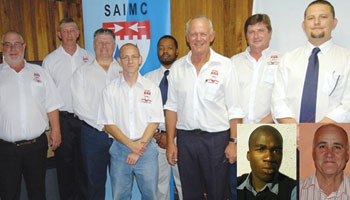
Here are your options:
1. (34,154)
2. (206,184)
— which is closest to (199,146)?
(206,184)

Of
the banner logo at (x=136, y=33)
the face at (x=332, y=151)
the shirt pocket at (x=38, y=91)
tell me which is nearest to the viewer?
the face at (x=332, y=151)

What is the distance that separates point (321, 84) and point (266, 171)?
742 millimetres

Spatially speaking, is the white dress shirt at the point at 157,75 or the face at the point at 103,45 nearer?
the face at the point at 103,45

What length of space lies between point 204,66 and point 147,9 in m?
1.22

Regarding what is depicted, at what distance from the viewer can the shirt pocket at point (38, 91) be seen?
2.82 metres

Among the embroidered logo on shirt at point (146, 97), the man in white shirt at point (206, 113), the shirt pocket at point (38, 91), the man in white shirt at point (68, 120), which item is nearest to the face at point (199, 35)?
the man in white shirt at point (206, 113)

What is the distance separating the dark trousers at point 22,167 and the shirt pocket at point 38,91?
1.06 feet

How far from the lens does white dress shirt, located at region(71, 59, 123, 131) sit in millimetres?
2922

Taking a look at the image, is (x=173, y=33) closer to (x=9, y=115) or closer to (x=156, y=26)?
(x=156, y=26)

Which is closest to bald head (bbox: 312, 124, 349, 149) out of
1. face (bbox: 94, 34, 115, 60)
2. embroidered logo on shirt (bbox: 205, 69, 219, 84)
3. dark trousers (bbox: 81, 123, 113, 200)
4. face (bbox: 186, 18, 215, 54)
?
embroidered logo on shirt (bbox: 205, 69, 219, 84)

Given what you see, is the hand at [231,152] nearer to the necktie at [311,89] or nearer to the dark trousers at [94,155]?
the necktie at [311,89]

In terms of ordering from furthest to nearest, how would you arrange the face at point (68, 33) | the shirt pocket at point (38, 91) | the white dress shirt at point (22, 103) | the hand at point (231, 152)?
the face at point (68, 33) < the shirt pocket at point (38, 91) < the white dress shirt at point (22, 103) < the hand at point (231, 152)

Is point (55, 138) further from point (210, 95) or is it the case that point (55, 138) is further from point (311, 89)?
point (311, 89)

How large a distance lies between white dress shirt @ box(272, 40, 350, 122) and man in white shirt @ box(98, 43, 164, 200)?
950 mm
